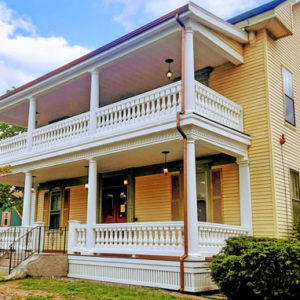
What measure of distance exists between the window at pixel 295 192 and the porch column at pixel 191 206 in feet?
13.8

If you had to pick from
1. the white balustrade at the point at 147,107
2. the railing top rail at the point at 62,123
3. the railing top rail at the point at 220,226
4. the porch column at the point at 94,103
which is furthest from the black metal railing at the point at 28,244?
the railing top rail at the point at 220,226

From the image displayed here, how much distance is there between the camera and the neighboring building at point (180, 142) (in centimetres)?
1060

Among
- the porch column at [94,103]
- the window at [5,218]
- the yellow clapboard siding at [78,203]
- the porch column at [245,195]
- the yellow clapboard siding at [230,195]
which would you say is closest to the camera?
the porch column at [245,195]

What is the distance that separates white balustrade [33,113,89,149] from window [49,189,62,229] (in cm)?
444

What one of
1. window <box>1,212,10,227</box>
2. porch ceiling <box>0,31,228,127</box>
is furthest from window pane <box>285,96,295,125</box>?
window <box>1,212,10,227</box>

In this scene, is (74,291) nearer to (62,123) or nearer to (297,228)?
(62,123)

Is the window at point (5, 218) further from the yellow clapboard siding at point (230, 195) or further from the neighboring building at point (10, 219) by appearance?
the yellow clapboard siding at point (230, 195)

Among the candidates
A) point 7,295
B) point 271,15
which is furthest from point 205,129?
point 7,295

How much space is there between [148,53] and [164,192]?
16.1 feet

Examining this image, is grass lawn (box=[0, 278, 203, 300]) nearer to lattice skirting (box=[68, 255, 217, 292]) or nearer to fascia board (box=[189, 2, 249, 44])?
lattice skirting (box=[68, 255, 217, 292])

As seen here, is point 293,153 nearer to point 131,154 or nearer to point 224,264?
point 131,154

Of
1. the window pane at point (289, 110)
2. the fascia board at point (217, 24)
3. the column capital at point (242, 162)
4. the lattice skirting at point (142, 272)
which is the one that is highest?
the fascia board at point (217, 24)

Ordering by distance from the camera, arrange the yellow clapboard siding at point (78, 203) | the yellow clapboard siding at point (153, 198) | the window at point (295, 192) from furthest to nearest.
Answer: the yellow clapboard siding at point (78, 203) < the yellow clapboard siding at point (153, 198) < the window at point (295, 192)

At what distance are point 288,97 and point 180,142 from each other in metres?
4.76
